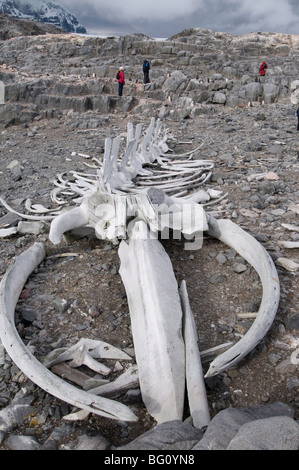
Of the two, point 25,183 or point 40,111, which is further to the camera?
point 40,111

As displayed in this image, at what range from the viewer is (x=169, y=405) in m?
1.87

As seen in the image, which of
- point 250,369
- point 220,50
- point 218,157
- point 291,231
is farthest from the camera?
point 220,50

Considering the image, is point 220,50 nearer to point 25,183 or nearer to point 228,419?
point 25,183

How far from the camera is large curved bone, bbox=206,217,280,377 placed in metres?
1.99

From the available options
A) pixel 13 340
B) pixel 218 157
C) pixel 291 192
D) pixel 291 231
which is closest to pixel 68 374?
pixel 13 340

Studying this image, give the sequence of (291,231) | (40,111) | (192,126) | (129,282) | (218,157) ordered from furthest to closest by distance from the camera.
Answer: (40,111), (192,126), (218,157), (291,231), (129,282)

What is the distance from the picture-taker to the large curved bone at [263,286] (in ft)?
6.51

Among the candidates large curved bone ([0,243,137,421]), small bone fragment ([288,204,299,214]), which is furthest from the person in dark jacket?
large curved bone ([0,243,137,421])

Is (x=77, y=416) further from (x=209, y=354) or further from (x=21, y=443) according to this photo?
(x=209, y=354)

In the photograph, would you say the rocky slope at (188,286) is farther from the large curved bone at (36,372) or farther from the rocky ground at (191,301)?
the large curved bone at (36,372)

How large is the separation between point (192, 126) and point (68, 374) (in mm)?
11615

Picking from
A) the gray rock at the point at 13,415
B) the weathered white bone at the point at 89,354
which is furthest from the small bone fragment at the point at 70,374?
the gray rock at the point at 13,415

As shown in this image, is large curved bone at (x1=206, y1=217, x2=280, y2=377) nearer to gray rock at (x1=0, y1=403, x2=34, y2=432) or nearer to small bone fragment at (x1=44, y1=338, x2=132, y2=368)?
small bone fragment at (x1=44, y1=338, x2=132, y2=368)

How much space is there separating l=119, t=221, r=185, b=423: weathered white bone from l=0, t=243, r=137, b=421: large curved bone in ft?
0.96
